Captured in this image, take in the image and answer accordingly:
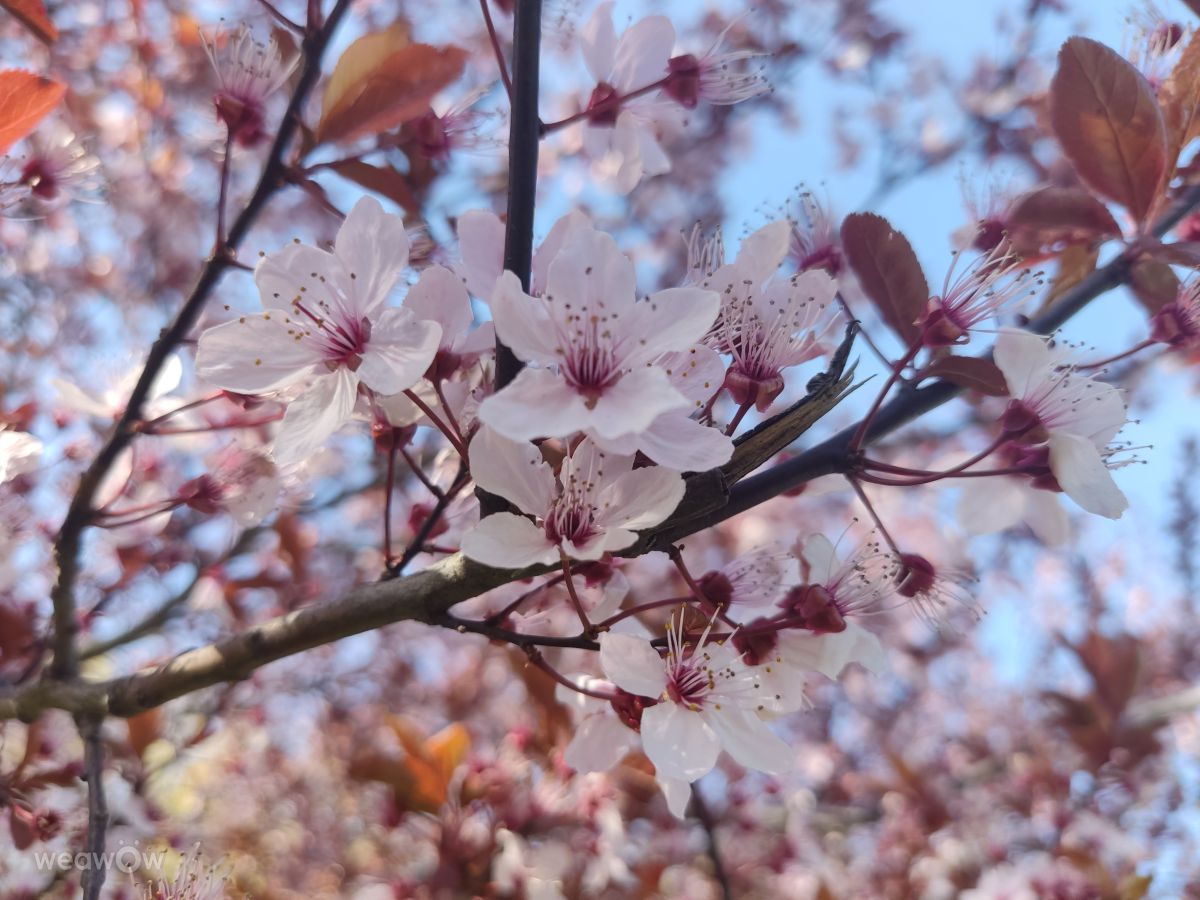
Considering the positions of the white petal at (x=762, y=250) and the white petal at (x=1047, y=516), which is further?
the white petal at (x=1047, y=516)

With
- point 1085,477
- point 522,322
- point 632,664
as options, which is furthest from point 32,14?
point 1085,477

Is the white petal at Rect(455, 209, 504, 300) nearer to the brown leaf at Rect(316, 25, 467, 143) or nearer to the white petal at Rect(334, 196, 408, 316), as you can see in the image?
the white petal at Rect(334, 196, 408, 316)

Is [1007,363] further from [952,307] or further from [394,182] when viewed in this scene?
[394,182]

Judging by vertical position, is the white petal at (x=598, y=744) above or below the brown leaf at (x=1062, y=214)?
below

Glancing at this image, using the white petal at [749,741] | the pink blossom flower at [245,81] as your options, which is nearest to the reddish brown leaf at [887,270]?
the white petal at [749,741]

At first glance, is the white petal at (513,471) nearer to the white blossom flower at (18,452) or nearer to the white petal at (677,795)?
the white petal at (677,795)

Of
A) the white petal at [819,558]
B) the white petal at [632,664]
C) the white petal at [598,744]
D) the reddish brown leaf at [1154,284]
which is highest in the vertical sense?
the reddish brown leaf at [1154,284]

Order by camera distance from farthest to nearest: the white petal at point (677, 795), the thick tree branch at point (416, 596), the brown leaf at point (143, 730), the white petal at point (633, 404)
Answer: the brown leaf at point (143, 730) < the white petal at point (677, 795) < the thick tree branch at point (416, 596) < the white petal at point (633, 404)

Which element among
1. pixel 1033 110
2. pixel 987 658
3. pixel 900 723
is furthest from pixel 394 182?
pixel 987 658
